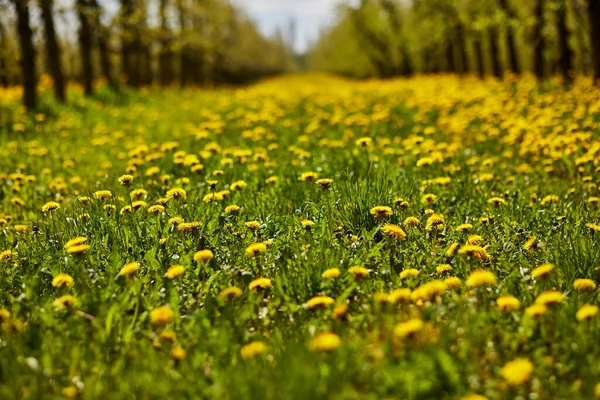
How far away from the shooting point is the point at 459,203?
178 inches

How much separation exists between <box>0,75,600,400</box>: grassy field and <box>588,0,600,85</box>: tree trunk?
677 centimetres

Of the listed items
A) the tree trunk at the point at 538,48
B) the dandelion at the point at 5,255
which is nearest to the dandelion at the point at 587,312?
the dandelion at the point at 5,255

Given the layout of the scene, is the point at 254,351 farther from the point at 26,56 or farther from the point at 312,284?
the point at 26,56

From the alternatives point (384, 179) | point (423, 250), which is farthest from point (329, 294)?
point (384, 179)

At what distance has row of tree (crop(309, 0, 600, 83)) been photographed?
46.3 ft

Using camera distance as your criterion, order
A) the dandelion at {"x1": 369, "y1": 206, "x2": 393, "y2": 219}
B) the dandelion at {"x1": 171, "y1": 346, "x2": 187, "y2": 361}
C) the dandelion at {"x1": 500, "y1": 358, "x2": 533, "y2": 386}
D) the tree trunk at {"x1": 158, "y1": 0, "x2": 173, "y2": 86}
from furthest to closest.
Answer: the tree trunk at {"x1": 158, "y1": 0, "x2": 173, "y2": 86}, the dandelion at {"x1": 369, "y1": 206, "x2": 393, "y2": 219}, the dandelion at {"x1": 171, "y1": 346, "x2": 187, "y2": 361}, the dandelion at {"x1": 500, "y1": 358, "x2": 533, "y2": 386}

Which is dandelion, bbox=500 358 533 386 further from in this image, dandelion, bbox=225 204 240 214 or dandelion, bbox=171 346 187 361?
dandelion, bbox=225 204 240 214

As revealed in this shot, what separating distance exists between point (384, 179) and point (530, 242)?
158 centimetres

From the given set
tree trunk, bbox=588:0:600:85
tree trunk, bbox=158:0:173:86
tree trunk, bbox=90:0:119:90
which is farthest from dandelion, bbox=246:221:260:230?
tree trunk, bbox=158:0:173:86

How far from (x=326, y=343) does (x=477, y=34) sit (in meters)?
26.0

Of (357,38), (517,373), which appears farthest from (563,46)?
(357,38)

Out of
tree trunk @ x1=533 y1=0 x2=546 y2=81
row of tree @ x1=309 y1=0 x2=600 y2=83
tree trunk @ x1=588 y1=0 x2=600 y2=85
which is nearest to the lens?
tree trunk @ x1=588 y1=0 x2=600 y2=85

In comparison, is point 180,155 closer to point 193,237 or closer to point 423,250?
point 193,237

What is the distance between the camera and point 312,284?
3.00 meters
